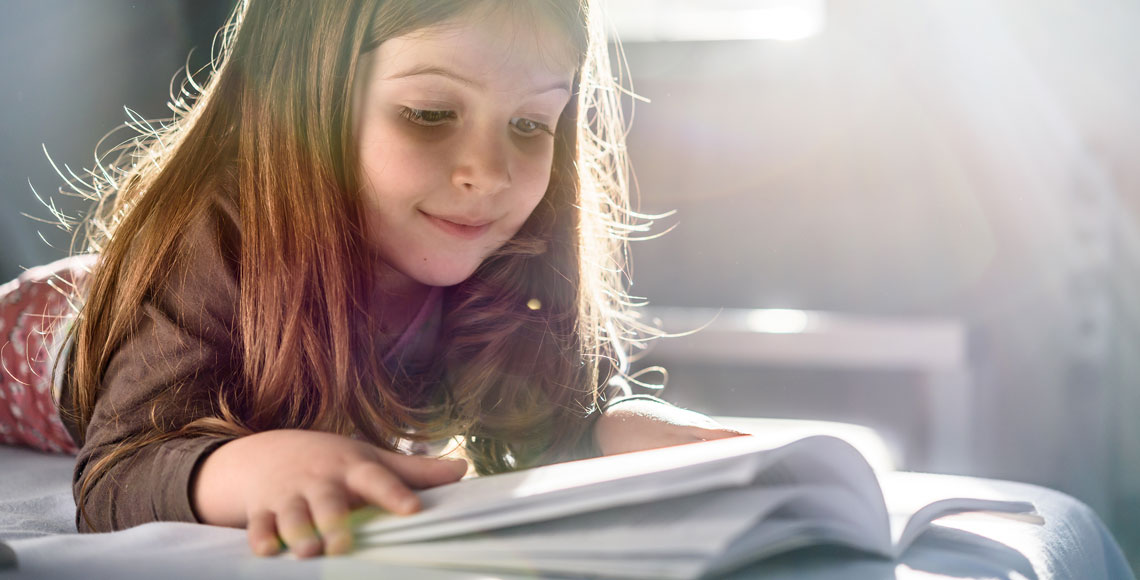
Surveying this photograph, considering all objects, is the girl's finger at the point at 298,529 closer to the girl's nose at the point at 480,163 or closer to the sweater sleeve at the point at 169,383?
the sweater sleeve at the point at 169,383

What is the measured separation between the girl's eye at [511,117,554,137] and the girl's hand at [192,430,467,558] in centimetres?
33

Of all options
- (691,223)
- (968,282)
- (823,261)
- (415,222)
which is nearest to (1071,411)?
(968,282)

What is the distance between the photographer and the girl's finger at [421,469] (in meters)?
0.49

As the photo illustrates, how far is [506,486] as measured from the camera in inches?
16.5

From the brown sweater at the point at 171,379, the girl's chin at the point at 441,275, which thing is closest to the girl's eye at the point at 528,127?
the girl's chin at the point at 441,275

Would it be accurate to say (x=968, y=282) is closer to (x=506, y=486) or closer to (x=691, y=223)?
(x=691, y=223)

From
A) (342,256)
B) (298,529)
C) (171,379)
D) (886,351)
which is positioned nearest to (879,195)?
(886,351)

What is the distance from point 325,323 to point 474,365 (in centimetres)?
16

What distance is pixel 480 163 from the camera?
0.69m

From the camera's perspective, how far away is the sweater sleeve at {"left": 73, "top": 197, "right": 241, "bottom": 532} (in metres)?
0.54

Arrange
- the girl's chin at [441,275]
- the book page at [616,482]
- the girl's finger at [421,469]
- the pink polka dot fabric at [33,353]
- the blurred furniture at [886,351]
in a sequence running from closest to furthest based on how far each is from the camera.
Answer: the book page at [616,482] → the girl's finger at [421,469] → the girl's chin at [441,275] → the pink polka dot fabric at [33,353] → the blurred furniture at [886,351]

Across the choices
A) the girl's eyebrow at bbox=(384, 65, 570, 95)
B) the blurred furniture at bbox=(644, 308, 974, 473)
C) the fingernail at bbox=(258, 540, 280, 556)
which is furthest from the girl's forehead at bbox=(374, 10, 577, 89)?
the blurred furniture at bbox=(644, 308, 974, 473)

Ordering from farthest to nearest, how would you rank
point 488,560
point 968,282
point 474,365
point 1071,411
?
point 968,282 → point 1071,411 → point 474,365 → point 488,560

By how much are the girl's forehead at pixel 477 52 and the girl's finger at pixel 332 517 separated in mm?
345
